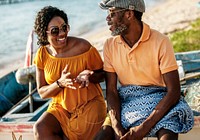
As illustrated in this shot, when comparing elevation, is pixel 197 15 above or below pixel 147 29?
→ below

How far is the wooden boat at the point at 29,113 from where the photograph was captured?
439cm

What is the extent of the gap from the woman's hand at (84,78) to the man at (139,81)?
0.59ft

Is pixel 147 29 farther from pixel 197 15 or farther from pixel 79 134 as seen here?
pixel 197 15

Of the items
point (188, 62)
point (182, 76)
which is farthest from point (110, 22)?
point (188, 62)

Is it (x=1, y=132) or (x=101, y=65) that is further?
(x=1, y=132)

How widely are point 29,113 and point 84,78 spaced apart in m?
1.80

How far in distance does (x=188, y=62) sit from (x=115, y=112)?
3.09 m

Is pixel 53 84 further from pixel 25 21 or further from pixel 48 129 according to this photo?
pixel 25 21

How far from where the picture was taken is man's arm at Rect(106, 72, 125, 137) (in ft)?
11.9

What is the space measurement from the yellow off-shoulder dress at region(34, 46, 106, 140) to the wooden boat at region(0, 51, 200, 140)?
0.56 m

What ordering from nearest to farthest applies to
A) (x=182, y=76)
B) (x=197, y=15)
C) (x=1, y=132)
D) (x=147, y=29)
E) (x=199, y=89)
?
1. (x=147, y=29)
2. (x=1, y=132)
3. (x=199, y=89)
4. (x=182, y=76)
5. (x=197, y=15)

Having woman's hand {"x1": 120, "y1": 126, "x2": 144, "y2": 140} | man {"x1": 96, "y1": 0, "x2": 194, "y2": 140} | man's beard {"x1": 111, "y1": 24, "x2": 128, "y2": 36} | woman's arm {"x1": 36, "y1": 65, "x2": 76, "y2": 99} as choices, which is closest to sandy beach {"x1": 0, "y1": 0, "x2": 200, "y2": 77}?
woman's arm {"x1": 36, "y1": 65, "x2": 76, "y2": 99}

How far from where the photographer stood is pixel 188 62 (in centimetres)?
659

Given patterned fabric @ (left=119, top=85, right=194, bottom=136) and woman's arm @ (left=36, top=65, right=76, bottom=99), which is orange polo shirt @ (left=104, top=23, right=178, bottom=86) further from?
woman's arm @ (left=36, top=65, right=76, bottom=99)
